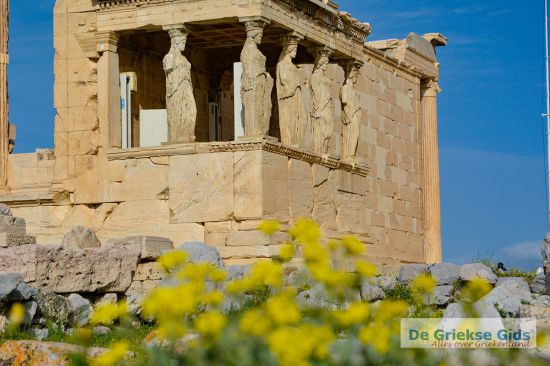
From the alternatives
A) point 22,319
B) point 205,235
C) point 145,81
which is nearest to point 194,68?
point 145,81

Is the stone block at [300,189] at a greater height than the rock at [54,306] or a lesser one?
greater

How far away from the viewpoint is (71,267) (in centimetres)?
1425

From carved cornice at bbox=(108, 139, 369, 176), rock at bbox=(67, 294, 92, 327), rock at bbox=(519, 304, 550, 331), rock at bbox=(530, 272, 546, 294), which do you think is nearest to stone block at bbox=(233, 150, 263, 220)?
carved cornice at bbox=(108, 139, 369, 176)

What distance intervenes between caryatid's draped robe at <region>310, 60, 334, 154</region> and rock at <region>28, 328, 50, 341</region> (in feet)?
29.2

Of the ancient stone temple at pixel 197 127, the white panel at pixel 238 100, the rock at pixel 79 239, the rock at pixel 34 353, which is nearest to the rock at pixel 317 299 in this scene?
the rock at pixel 34 353

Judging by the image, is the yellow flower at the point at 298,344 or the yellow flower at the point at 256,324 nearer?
the yellow flower at the point at 298,344

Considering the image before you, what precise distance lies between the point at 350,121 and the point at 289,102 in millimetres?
2406

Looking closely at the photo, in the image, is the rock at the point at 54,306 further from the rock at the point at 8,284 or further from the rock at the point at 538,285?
the rock at the point at 538,285

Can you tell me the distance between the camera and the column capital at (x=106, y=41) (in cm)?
1931

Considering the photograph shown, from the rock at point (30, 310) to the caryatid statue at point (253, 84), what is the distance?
6.47 meters

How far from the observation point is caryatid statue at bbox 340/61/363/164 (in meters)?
21.6

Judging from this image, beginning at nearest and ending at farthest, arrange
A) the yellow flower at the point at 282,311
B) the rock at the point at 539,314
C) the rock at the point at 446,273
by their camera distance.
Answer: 1. the yellow flower at the point at 282,311
2. the rock at the point at 539,314
3. the rock at the point at 446,273

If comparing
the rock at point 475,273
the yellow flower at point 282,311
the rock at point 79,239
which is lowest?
the yellow flower at point 282,311

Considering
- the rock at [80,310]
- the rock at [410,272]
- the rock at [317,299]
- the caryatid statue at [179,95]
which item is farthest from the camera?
the caryatid statue at [179,95]
